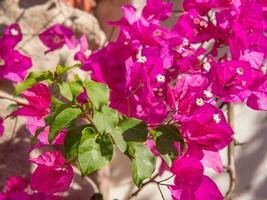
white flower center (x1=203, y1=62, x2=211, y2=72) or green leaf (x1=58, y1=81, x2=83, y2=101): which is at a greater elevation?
green leaf (x1=58, y1=81, x2=83, y2=101)

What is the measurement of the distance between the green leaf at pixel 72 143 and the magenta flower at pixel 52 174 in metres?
0.14

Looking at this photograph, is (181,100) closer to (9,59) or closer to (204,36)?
(204,36)

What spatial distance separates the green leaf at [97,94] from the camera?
2.87 feet

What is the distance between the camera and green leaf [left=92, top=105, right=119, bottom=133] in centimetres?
85

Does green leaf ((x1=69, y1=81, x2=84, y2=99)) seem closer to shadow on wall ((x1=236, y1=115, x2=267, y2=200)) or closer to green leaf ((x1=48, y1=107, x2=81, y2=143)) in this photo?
green leaf ((x1=48, y1=107, x2=81, y2=143))

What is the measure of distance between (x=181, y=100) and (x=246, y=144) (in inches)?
34.7

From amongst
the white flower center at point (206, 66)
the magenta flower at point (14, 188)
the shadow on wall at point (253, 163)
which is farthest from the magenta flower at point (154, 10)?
the shadow on wall at point (253, 163)

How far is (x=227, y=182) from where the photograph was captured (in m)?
1.77

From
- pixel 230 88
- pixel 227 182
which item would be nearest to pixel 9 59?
pixel 230 88

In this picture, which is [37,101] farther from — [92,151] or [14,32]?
[14,32]

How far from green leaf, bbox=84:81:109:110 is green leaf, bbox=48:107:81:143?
0.13 feet

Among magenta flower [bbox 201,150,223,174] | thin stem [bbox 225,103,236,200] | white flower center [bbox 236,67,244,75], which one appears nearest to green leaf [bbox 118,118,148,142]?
magenta flower [bbox 201,150,223,174]

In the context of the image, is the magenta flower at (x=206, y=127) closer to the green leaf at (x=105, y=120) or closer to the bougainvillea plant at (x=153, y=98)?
the bougainvillea plant at (x=153, y=98)

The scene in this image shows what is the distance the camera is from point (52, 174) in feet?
3.34
